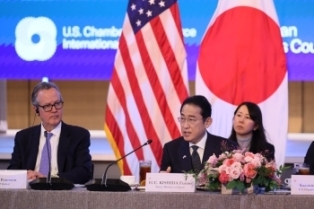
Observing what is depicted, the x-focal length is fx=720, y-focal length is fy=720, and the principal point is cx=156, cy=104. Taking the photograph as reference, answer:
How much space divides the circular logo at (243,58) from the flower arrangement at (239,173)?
215 cm

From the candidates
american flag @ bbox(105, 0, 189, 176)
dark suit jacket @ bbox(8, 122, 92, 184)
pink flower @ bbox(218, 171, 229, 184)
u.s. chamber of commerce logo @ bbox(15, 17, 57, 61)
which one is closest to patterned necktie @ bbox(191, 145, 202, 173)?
dark suit jacket @ bbox(8, 122, 92, 184)

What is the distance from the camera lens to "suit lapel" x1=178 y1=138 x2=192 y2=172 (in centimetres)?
417

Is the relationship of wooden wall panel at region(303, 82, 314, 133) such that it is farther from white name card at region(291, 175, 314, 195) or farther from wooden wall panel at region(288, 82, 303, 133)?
white name card at region(291, 175, 314, 195)

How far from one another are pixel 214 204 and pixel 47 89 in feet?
4.98

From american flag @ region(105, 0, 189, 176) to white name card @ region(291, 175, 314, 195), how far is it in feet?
7.45

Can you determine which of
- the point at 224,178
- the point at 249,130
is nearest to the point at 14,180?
the point at 224,178

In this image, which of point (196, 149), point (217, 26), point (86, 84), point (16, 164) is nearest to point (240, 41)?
point (217, 26)

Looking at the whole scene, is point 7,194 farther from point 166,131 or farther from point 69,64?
point 69,64

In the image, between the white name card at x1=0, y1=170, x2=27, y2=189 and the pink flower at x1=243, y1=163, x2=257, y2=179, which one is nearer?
the pink flower at x1=243, y1=163, x2=257, y2=179

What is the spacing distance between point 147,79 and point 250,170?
7.91 feet

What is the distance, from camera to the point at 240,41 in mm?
5512

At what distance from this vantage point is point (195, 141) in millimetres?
4234

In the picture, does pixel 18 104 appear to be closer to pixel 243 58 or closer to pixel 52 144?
pixel 243 58

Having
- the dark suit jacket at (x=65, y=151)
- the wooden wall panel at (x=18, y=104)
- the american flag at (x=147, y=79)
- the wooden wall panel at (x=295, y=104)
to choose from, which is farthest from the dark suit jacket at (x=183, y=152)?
the wooden wall panel at (x=18, y=104)
